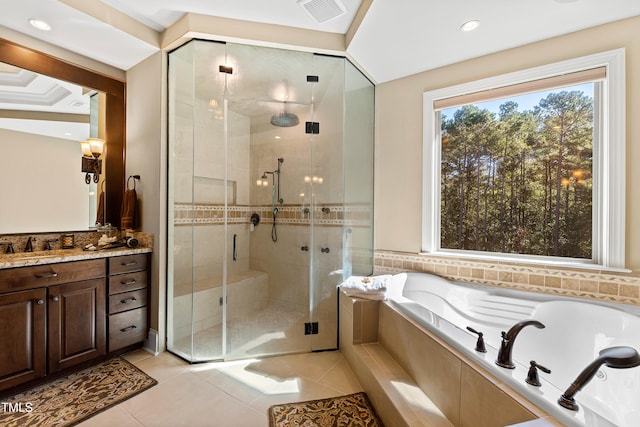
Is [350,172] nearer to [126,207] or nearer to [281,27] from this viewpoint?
[281,27]

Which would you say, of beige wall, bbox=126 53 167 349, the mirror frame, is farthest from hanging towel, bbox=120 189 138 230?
the mirror frame

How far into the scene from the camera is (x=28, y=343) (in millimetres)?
1710

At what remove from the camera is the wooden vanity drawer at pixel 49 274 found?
1650 millimetres

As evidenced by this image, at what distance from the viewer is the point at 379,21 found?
187cm

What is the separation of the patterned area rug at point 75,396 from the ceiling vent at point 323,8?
9.36 feet

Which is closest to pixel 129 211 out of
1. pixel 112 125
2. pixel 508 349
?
pixel 112 125

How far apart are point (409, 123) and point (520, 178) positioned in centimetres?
105

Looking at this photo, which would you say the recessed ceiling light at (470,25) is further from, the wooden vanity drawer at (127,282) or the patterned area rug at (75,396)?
the patterned area rug at (75,396)

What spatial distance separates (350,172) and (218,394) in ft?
6.62

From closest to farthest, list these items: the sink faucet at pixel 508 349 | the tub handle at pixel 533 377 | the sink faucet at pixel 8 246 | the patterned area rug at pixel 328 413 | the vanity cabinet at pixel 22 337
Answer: the tub handle at pixel 533 377
the sink faucet at pixel 508 349
the patterned area rug at pixel 328 413
the vanity cabinet at pixel 22 337
the sink faucet at pixel 8 246

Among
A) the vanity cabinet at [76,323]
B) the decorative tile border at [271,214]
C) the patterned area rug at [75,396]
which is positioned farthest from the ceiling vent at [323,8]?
the patterned area rug at [75,396]

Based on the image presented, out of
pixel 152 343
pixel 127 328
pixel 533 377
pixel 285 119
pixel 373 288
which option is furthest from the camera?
pixel 285 119

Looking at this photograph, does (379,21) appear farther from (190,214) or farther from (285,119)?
(190,214)

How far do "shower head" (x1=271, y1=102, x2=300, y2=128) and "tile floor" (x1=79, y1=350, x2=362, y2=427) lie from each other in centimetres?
219
